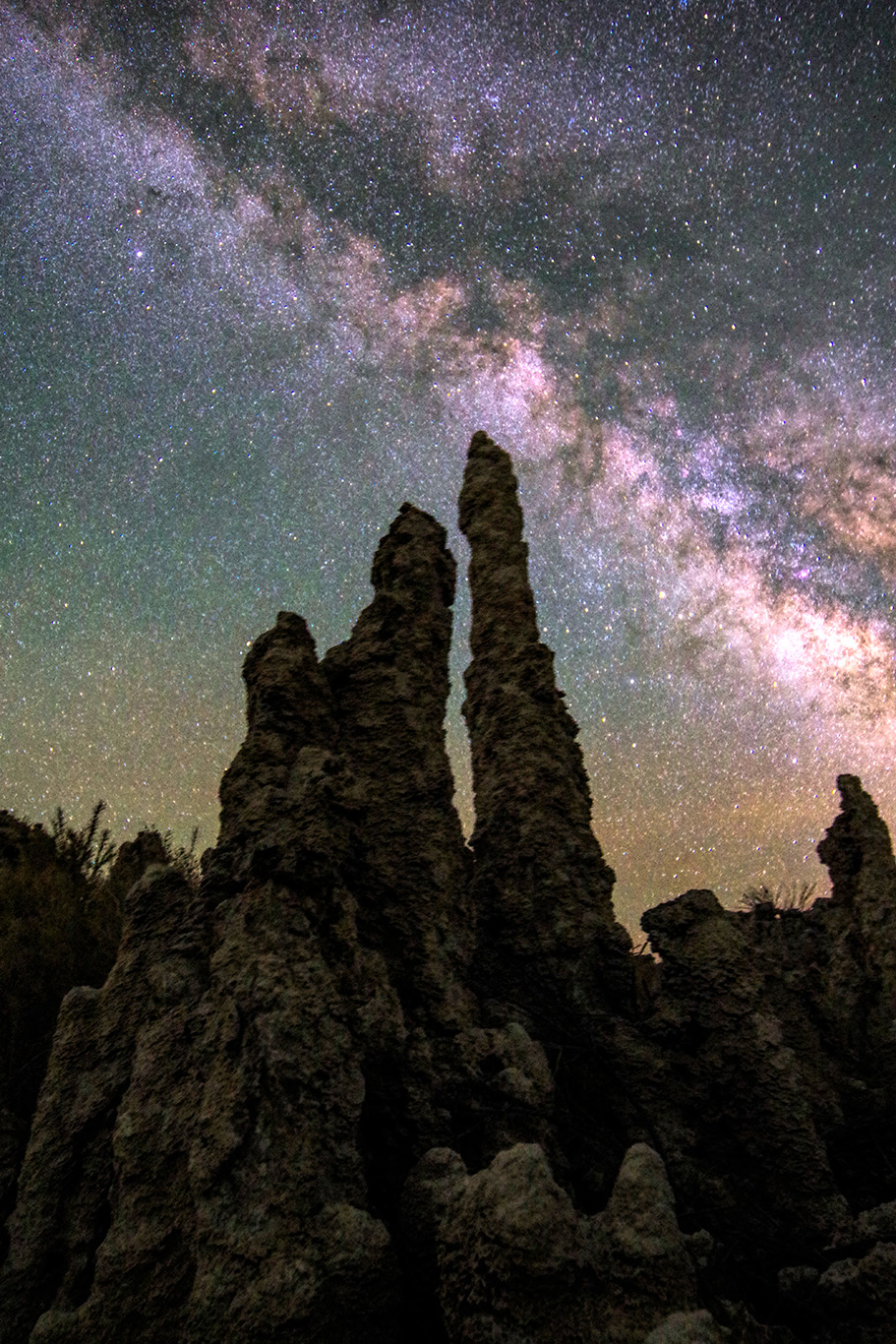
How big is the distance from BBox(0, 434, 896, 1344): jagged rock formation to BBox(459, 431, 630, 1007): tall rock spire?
0.10ft

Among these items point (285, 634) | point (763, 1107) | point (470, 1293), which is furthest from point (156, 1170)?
point (763, 1107)

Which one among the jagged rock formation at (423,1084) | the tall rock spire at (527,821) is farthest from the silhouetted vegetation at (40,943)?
the tall rock spire at (527,821)

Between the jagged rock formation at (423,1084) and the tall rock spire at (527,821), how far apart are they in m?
0.03

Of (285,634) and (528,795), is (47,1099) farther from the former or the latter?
(528,795)

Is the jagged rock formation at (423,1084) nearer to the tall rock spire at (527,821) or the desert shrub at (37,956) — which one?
the tall rock spire at (527,821)

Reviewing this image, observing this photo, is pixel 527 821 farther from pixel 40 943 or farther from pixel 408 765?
pixel 40 943


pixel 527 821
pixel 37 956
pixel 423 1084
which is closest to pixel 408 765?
pixel 527 821

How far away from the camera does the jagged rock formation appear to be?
9.16 feet

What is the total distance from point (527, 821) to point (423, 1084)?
2.83 m

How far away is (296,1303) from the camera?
2674 millimetres

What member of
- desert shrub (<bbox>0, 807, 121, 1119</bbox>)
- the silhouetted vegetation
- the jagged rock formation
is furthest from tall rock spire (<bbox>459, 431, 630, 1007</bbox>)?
desert shrub (<bbox>0, 807, 121, 1119</bbox>)

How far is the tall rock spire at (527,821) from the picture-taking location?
6004 millimetres

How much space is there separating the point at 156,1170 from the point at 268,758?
94.9 inches

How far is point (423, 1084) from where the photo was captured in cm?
406
